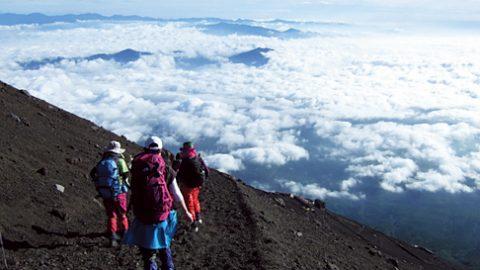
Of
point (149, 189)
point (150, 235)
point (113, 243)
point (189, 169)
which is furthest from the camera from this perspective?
point (189, 169)

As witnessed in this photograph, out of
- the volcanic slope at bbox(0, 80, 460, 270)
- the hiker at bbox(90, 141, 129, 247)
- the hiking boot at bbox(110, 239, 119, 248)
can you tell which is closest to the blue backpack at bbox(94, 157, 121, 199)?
the hiker at bbox(90, 141, 129, 247)

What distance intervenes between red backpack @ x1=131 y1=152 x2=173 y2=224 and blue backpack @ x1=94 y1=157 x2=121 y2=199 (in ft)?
8.40

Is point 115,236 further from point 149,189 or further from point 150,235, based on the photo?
point 149,189

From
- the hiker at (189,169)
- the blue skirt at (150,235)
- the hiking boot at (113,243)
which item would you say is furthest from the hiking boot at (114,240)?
the blue skirt at (150,235)

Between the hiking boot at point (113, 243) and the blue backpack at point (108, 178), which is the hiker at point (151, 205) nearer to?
the blue backpack at point (108, 178)

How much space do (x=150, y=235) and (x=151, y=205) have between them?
16.4 inches

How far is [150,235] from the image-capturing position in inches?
273

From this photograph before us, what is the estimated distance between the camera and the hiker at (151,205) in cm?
684

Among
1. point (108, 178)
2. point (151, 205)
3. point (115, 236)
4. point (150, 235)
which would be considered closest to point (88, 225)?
point (115, 236)

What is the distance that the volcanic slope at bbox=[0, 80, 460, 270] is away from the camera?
9.57 m

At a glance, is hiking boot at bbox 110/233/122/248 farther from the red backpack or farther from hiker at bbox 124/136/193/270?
the red backpack

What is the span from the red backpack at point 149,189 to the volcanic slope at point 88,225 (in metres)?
2.64

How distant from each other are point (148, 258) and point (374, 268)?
8.82 meters

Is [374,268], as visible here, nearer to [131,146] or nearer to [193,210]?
[193,210]
